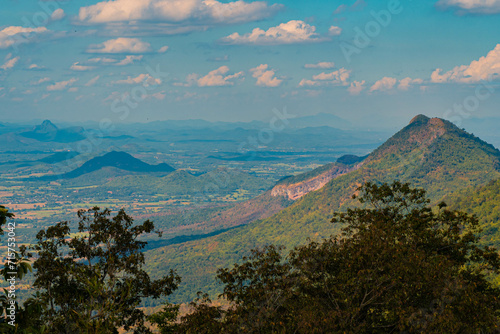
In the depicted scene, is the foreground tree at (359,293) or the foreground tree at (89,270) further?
the foreground tree at (89,270)

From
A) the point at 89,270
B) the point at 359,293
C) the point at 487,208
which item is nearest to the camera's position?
the point at 359,293

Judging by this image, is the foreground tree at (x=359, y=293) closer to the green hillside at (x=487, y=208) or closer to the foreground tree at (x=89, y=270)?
the foreground tree at (x=89, y=270)

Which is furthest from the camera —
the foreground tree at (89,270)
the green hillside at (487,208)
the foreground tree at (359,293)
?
the green hillside at (487,208)

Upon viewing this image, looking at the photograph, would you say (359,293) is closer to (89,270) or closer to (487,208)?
(89,270)

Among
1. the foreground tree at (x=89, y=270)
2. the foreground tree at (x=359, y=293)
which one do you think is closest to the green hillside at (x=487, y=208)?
the foreground tree at (x=359, y=293)

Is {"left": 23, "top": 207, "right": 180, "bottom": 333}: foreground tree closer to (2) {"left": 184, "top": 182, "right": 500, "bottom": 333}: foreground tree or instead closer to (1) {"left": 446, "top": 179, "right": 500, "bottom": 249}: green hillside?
(2) {"left": 184, "top": 182, "right": 500, "bottom": 333}: foreground tree

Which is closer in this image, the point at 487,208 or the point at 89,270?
the point at 89,270

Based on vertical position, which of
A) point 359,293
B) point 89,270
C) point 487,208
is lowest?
point 487,208

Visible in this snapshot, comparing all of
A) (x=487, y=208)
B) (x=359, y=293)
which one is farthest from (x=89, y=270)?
(x=487, y=208)

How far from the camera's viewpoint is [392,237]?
93.8 ft

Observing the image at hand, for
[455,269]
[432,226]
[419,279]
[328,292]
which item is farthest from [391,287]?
[432,226]

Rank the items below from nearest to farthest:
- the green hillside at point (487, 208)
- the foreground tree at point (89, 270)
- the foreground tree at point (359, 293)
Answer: the foreground tree at point (359, 293) < the foreground tree at point (89, 270) < the green hillside at point (487, 208)

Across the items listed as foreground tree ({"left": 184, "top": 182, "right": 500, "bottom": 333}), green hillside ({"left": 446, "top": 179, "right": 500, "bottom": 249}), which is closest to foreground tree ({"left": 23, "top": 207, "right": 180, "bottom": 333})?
foreground tree ({"left": 184, "top": 182, "right": 500, "bottom": 333})

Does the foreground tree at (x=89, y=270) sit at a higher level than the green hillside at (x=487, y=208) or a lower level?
higher
